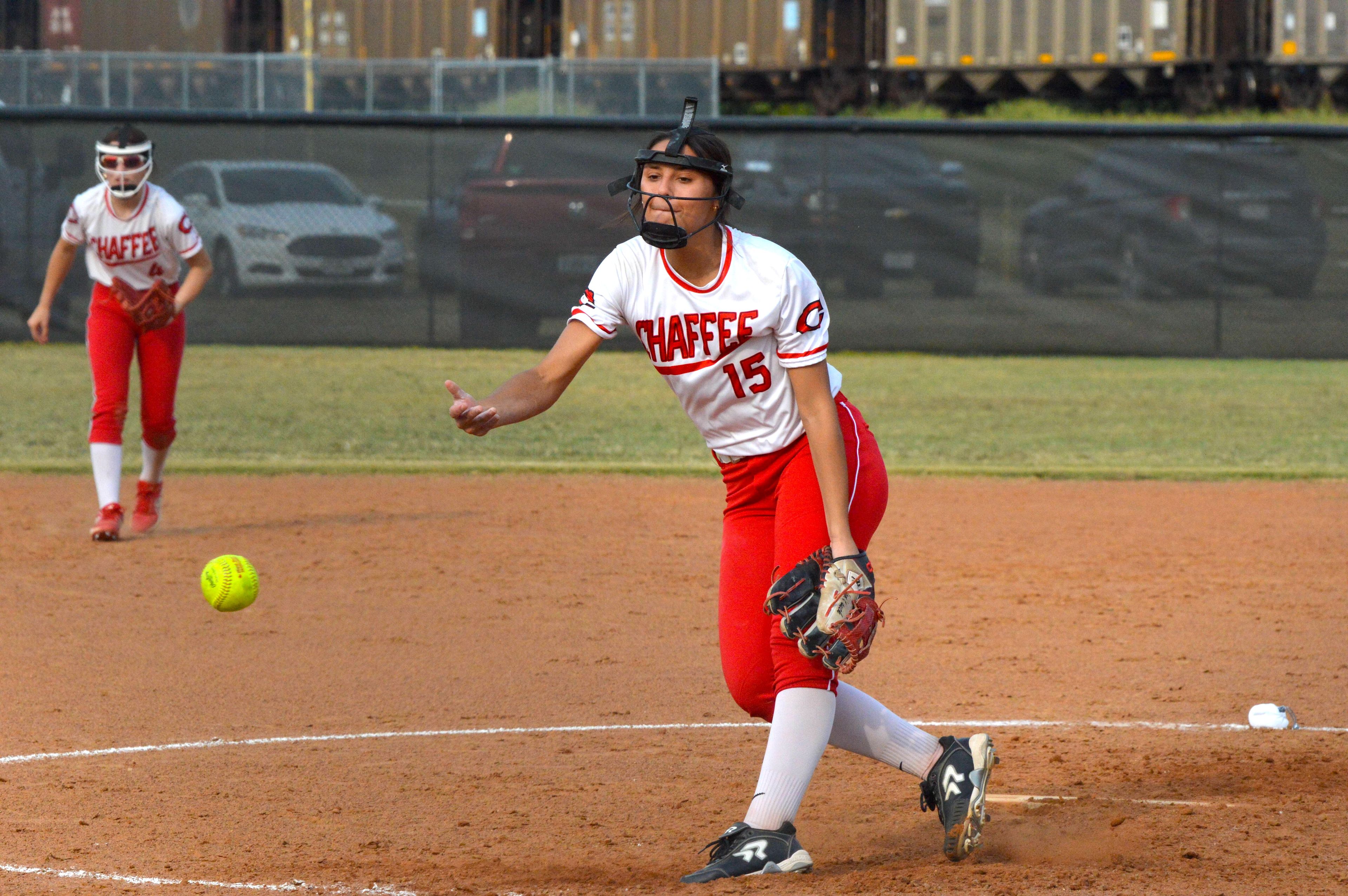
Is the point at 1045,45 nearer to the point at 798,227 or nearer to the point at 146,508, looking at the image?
Answer: the point at 798,227

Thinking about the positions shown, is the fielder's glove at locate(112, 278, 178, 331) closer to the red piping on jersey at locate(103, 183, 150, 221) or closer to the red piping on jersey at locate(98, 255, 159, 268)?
the red piping on jersey at locate(98, 255, 159, 268)

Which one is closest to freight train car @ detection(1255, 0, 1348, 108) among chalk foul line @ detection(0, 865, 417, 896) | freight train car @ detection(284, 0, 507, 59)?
freight train car @ detection(284, 0, 507, 59)

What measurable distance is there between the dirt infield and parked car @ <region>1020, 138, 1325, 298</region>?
5471 millimetres

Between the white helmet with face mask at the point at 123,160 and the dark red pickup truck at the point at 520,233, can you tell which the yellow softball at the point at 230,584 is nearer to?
the white helmet with face mask at the point at 123,160

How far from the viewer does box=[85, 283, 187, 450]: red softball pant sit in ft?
24.1

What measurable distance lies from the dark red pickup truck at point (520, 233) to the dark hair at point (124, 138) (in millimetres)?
6770

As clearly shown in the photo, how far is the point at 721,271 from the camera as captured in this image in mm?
3463

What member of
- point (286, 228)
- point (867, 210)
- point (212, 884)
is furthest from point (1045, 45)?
point (212, 884)

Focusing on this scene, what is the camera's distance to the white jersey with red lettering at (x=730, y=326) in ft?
11.2

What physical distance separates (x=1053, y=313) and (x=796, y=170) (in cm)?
260

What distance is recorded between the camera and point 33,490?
867 centimetres

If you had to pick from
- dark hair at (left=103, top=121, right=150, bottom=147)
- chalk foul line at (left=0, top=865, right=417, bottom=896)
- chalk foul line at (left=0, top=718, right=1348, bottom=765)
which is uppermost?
dark hair at (left=103, top=121, right=150, bottom=147)

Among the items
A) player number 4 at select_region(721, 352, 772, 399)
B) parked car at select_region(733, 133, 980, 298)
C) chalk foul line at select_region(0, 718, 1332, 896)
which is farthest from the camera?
parked car at select_region(733, 133, 980, 298)

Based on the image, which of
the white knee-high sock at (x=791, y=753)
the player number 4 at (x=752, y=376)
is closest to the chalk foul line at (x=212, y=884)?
the white knee-high sock at (x=791, y=753)
